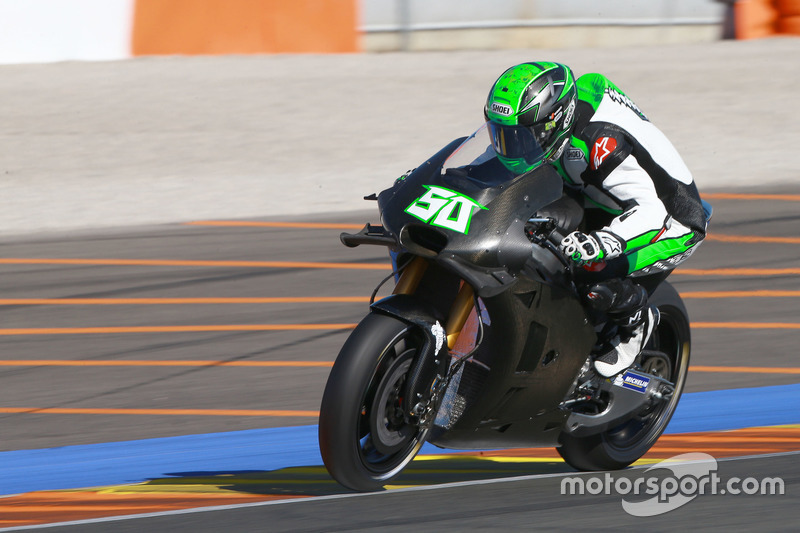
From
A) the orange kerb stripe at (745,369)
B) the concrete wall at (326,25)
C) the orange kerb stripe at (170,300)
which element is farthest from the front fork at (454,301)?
the concrete wall at (326,25)

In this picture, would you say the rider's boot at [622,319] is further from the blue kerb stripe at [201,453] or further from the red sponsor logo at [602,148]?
the blue kerb stripe at [201,453]

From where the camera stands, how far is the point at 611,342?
516cm

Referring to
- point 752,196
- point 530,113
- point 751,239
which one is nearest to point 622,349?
point 530,113

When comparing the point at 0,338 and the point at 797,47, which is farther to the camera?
the point at 797,47

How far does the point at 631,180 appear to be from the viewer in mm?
4832

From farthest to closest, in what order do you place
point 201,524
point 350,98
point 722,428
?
point 350,98
point 722,428
point 201,524

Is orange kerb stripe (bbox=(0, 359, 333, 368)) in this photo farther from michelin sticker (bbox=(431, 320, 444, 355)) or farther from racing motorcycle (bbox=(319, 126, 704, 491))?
michelin sticker (bbox=(431, 320, 444, 355))

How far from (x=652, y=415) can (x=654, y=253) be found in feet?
2.96

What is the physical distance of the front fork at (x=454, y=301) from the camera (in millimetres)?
4602

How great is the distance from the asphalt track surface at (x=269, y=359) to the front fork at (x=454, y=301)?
645mm

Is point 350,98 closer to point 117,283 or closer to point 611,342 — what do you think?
point 117,283

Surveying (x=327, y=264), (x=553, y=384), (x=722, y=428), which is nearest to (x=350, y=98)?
(x=327, y=264)

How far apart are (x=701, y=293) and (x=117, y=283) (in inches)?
168

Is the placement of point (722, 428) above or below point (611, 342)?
below
